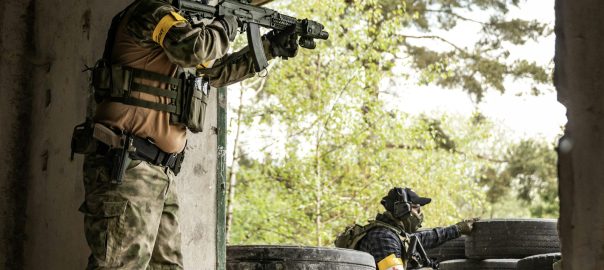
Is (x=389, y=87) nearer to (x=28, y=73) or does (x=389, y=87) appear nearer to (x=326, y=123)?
(x=326, y=123)

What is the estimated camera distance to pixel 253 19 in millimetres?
4641

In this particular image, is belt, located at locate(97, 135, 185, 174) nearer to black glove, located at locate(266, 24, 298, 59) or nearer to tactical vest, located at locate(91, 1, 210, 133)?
tactical vest, located at locate(91, 1, 210, 133)

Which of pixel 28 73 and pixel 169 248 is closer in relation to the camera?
pixel 169 248

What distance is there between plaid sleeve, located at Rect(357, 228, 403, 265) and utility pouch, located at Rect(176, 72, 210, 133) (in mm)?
3302

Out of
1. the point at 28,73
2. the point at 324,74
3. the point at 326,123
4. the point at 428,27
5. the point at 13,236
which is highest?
the point at 428,27

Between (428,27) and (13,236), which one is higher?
(428,27)

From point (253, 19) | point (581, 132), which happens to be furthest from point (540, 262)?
point (581, 132)

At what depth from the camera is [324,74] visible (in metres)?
16.7

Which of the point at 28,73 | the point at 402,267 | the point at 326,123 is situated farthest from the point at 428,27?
the point at 28,73

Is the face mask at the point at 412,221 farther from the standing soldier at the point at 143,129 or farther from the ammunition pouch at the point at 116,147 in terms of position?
the ammunition pouch at the point at 116,147

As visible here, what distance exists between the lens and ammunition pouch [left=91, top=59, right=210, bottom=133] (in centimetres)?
404

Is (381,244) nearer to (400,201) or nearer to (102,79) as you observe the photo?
(400,201)

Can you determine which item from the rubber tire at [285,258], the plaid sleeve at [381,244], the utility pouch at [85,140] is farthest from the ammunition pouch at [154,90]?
the plaid sleeve at [381,244]

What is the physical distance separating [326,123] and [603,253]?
13.8m
